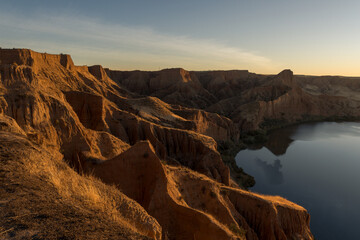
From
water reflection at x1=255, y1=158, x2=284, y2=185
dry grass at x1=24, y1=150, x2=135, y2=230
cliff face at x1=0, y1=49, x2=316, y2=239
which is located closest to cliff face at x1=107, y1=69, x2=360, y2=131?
water reflection at x1=255, y1=158, x2=284, y2=185

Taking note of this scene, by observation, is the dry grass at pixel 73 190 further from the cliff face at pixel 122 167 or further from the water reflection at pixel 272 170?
the water reflection at pixel 272 170

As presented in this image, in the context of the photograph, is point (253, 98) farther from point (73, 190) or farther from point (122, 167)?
point (73, 190)

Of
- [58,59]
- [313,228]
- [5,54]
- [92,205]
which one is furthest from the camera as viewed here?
[58,59]

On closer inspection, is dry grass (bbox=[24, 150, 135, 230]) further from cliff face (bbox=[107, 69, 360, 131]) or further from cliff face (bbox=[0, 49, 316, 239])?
cliff face (bbox=[107, 69, 360, 131])

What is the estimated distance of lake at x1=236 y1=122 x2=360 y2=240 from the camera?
26.6 meters

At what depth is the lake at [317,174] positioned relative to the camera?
2658 cm

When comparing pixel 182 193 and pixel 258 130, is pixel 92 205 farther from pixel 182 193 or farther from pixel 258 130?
pixel 258 130

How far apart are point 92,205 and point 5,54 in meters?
34.2

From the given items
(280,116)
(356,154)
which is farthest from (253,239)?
(280,116)

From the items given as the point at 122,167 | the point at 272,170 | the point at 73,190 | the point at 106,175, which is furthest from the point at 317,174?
the point at 73,190

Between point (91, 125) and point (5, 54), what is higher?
point (5, 54)

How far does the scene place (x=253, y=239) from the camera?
16.1 meters

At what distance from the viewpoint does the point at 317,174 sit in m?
38.2

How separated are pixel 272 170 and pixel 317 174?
7560 millimetres
